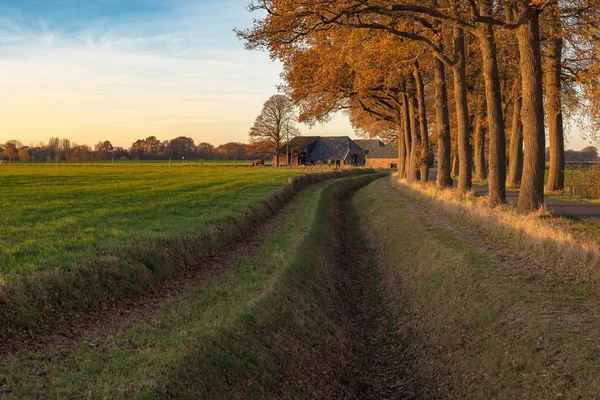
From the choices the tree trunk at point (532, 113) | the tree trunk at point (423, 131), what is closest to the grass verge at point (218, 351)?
the tree trunk at point (532, 113)

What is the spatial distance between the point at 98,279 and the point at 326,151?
97745mm

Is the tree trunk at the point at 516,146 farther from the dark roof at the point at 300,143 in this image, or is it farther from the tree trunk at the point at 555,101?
the dark roof at the point at 300,143

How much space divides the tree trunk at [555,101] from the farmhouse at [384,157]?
79637 mm

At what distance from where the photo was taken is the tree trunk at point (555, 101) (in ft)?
62.7

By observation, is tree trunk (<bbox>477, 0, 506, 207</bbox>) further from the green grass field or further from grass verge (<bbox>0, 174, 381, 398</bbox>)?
the green grass field

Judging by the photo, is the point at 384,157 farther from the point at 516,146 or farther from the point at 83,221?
the point at 83,221

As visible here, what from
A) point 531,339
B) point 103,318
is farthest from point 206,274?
point 531,339

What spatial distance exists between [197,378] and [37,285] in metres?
3.45

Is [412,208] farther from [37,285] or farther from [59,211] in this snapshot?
[37,285]

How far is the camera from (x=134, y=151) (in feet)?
465

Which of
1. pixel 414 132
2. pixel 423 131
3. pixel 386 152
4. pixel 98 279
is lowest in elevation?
pixel 98 279

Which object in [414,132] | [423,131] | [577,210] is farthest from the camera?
[414,132]

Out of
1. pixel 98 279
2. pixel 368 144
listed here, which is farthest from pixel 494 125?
pixel 368 144

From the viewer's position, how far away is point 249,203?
858 inches
